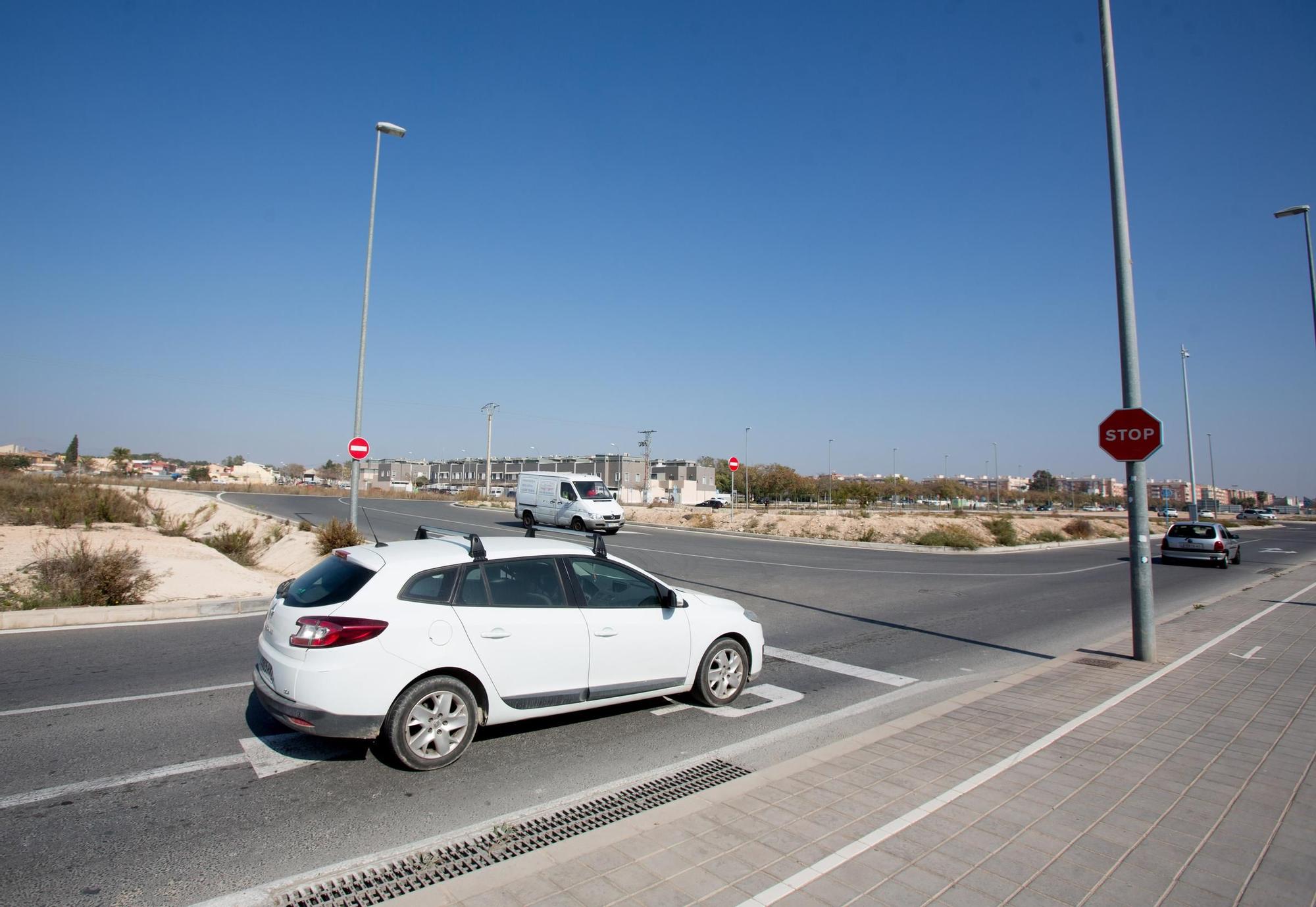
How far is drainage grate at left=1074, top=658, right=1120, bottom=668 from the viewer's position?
7828 millimetres

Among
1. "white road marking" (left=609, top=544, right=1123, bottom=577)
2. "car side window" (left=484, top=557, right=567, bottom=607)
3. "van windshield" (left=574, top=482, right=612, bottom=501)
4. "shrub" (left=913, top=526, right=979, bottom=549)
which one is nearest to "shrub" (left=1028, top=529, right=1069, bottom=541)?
"shrub" (left=913, top=526, right=979, bottom=549)

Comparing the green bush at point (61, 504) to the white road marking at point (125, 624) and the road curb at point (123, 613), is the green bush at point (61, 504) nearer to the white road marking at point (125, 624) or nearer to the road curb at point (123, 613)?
the road curb at point (123, 613)

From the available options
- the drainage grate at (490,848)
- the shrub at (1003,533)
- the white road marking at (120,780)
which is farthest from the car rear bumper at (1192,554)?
the white road marking at (120,780)

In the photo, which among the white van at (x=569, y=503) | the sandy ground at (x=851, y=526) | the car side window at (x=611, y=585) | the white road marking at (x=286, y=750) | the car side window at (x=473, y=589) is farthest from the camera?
the sandy ground at (x=851, y=526)

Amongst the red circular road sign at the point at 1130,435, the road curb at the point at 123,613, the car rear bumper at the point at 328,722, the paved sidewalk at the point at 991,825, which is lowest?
the paved sidewalk at the point at 991,825

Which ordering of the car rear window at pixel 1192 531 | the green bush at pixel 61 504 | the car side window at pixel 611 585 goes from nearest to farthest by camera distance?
the car side window at pixel 611 585 → the green bush at pixel 61 504 → the car rear window at pixel 1192 531

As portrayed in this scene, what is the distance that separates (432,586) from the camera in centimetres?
505

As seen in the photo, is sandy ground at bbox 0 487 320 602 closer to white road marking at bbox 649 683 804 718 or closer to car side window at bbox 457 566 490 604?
car side window at bbox 457 566 490 604

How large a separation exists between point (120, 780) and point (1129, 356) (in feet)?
33.0

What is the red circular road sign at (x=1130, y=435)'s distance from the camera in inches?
308

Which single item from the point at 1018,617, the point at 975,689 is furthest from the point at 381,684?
the point at 1018,617

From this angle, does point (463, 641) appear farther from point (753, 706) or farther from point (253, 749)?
point (753, 706)

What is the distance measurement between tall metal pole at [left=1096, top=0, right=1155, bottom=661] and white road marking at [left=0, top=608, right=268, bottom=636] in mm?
11551

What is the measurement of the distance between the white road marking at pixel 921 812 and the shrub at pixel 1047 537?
3089cm
